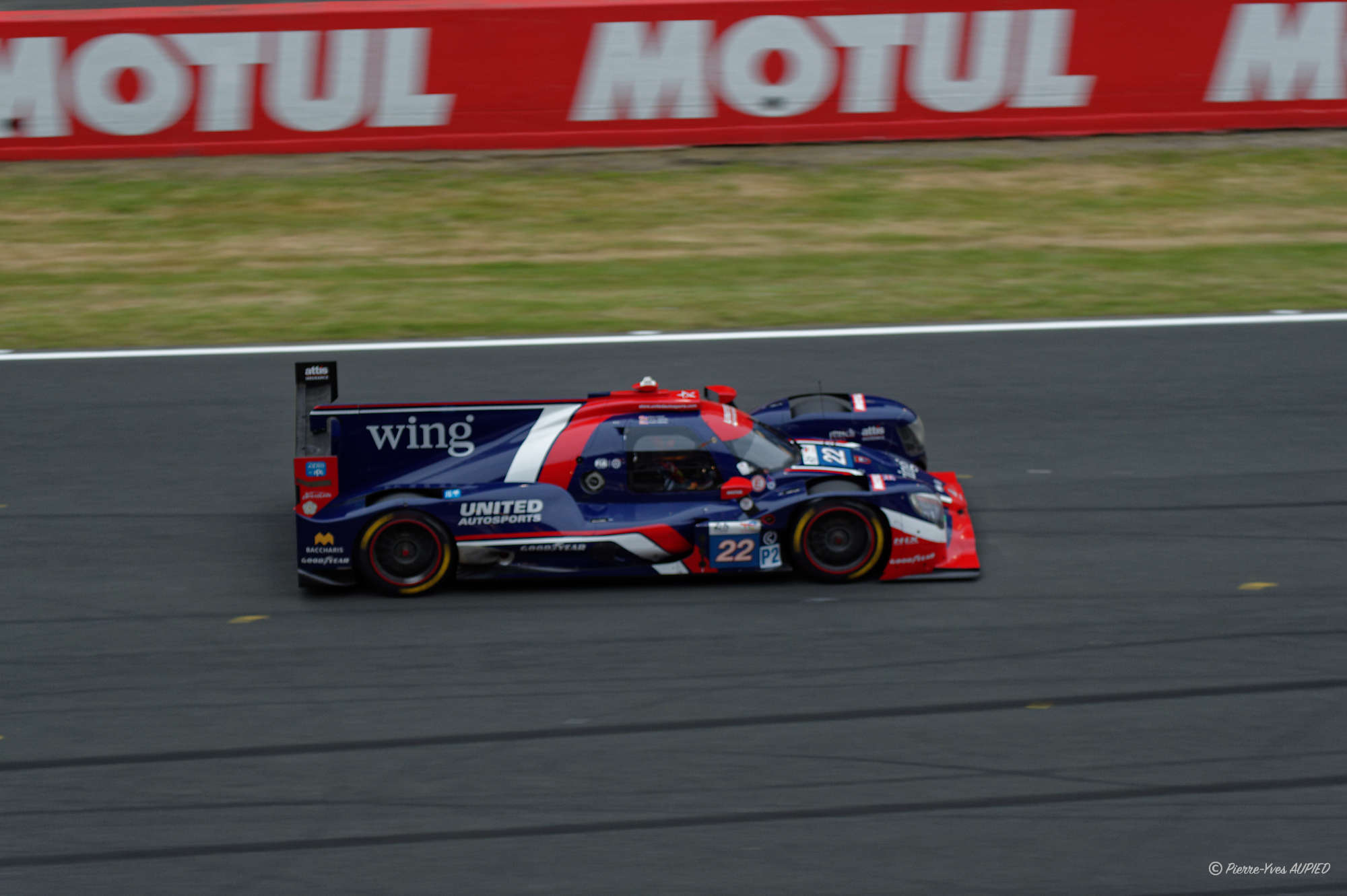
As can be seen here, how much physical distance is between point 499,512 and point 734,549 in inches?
50.0

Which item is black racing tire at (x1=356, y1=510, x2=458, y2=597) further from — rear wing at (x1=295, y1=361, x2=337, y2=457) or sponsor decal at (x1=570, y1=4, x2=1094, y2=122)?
sponsor decal at (x1=570, y1=4, x2=1094, y2=122)

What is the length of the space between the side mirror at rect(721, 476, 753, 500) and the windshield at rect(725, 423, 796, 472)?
6.6 inches

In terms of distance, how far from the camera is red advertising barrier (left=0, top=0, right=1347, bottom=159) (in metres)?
16.3

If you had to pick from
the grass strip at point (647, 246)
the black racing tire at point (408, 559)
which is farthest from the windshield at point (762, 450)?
the grass strip at point (647, 246)

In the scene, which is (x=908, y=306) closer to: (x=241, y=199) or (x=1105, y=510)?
(x=1105, y=510)

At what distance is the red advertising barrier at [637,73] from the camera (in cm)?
1631

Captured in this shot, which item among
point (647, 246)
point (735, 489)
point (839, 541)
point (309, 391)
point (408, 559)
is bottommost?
point (408, 559)

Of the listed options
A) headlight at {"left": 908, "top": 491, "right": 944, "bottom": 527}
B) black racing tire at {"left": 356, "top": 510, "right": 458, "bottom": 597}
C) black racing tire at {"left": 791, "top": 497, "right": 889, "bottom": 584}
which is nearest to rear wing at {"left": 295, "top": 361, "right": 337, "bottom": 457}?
black racing tire at {"left": 356, "top": 510, "right": 458, "bottom": 597}

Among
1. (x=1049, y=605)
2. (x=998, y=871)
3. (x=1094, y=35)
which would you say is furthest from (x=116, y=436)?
(x=1094, y=35)

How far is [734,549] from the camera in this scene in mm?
8078

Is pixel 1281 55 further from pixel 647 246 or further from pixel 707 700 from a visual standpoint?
pixel 707 700

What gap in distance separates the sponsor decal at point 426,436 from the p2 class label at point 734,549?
4.94 feet

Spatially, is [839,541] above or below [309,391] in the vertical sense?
below

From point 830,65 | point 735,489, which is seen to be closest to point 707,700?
point 735,489
